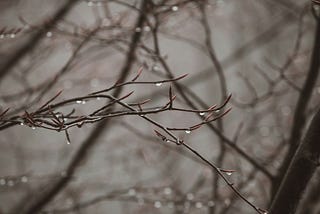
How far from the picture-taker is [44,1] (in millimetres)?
5594

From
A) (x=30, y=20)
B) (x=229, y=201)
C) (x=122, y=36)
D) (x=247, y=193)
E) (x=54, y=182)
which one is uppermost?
(x=30, y=20)

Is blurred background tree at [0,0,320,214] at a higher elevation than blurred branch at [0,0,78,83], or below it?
below

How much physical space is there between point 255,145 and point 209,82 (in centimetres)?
678

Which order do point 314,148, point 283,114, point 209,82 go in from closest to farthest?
point 314,148 → point 283,114 → point 209,82

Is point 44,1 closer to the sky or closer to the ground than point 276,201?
closer to the sky

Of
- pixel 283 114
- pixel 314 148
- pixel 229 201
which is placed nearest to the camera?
pixel 314 148

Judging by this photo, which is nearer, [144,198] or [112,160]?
[144,198]

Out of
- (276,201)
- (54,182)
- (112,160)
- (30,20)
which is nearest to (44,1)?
(30,20)

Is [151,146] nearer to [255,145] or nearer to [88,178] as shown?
[88,178]

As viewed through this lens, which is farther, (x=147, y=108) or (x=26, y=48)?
(x=26, y=48)

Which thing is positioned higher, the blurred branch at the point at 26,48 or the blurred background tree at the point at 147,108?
the blurred branch at the point at 26,48

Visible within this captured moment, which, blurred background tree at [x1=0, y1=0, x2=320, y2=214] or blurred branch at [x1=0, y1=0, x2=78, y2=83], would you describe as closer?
blurred background tree at [x1=0, y1=0, x2=320, y2=214]

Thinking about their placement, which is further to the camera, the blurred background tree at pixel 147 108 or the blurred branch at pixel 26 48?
the blurred branch at pixel 26 48

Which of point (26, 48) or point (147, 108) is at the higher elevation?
point (26, 48)
